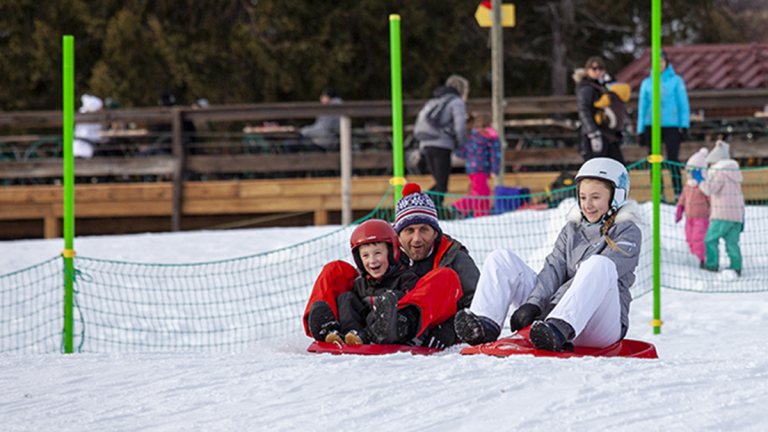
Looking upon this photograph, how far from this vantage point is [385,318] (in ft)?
12.4

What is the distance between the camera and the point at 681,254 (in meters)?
7.27

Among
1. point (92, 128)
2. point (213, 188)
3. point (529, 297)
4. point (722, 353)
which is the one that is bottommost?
point (722, 353)

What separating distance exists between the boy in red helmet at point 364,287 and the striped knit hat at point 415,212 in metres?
0.15

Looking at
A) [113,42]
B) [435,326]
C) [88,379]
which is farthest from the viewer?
[113,42]

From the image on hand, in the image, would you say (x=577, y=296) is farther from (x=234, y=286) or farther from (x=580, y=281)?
(x=234, y=286)

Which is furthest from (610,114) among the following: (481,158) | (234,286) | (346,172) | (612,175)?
(612,175)

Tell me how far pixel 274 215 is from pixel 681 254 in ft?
17.0

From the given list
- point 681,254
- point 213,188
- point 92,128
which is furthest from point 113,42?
point 681,254

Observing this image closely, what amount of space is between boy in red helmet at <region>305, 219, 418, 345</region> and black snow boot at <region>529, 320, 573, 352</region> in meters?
0.76

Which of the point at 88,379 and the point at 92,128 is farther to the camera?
the point at 92,128

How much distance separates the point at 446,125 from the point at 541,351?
4985 millimetres

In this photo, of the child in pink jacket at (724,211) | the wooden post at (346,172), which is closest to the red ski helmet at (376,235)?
the child in pink jacket at (724,211)

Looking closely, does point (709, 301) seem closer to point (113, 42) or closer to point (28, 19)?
point (113, 42)

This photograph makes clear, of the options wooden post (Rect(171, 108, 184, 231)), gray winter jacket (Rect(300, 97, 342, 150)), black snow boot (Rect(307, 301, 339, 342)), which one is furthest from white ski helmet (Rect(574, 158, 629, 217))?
wooden post (Rect(171, 108, 184, 231))
